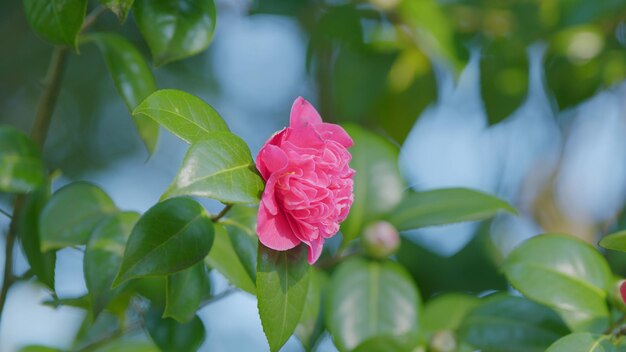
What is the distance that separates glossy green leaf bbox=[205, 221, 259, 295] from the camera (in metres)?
1.03

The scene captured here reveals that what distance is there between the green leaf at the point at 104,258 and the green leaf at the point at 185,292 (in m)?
0.07

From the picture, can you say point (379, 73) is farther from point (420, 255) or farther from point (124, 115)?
point (124, 115)

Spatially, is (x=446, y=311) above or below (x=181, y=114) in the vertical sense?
below

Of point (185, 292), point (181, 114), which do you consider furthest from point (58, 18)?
point (185, 292)

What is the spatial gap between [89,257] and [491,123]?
108 cm

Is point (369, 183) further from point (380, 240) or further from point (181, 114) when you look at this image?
point (181, 114)

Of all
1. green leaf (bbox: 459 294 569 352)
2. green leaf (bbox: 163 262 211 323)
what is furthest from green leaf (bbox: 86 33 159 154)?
green leaf (bbox: 459 294 569 352)

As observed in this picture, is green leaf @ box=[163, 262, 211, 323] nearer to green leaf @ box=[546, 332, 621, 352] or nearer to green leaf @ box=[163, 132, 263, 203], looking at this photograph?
green leaf @ box=[163, 132, 263, 203]

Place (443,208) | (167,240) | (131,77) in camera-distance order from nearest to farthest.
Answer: (167,240) → (131,77) → (443,208)

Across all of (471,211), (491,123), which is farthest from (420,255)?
(471,211)

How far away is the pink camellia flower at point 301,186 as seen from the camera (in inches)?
34.6

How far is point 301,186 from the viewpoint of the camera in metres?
0.89

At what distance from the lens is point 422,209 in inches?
54.9

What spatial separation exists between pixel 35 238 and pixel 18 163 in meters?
0.10
